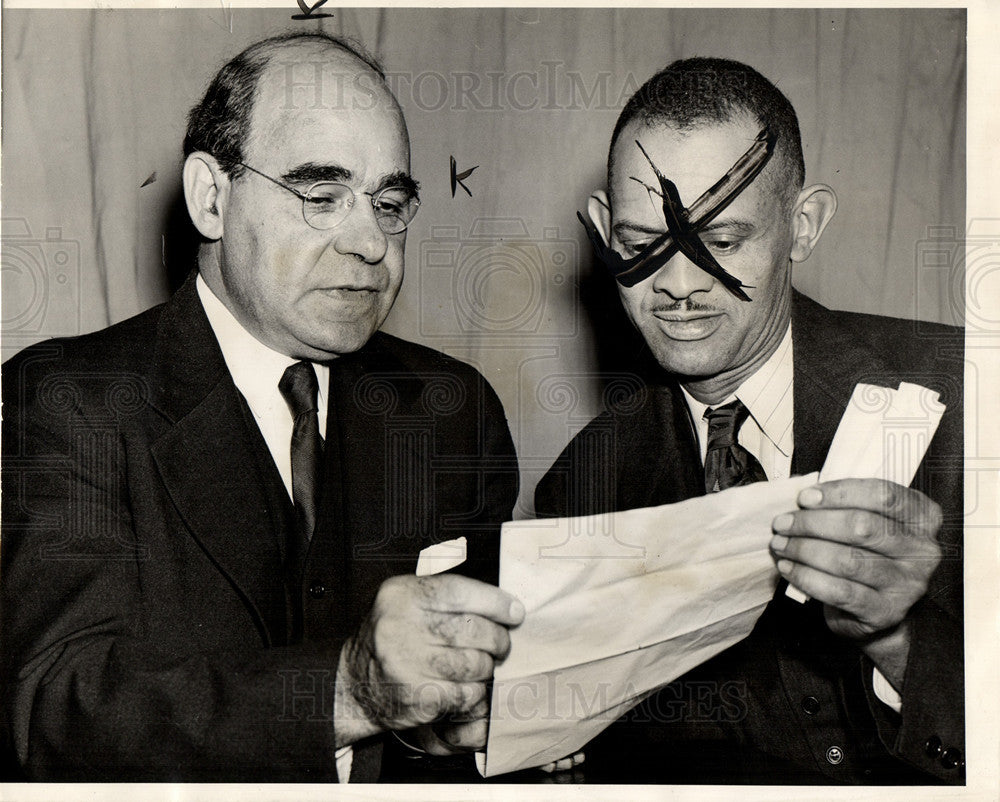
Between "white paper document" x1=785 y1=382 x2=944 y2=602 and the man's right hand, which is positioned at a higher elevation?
"white paper document" x1=785 y1=382 x2=944 y2=602

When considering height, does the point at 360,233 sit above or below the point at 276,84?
below

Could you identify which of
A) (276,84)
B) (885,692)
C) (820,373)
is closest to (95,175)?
(276,84)

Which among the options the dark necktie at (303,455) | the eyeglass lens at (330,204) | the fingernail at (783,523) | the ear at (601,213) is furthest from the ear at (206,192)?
→ the fingernail at (783,523)

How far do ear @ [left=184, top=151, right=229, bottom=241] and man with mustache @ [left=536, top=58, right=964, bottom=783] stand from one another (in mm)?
523

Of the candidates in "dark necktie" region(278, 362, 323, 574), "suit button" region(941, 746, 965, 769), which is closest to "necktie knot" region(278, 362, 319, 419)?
"dark necktie" region(278, 362, 323, 574)

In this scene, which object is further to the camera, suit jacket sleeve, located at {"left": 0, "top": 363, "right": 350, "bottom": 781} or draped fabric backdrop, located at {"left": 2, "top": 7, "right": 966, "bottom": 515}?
draped fabric backdrop, located at {"left": 2, "top": 7, "right": 966, "bottom": 515}

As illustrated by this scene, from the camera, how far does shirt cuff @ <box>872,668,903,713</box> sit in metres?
1.43

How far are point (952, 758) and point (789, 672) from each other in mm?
281

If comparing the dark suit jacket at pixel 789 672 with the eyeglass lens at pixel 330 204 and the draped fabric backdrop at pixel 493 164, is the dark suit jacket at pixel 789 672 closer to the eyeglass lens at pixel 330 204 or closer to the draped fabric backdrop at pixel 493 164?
the draped fabric backdrop at pixel 493 164

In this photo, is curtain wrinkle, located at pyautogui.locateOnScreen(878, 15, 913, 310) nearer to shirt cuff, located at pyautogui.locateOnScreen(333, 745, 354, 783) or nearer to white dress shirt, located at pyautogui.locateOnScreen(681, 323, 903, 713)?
white dress shirt, located at pyautogui.locateOnScreen(681, 323, 903, 713)

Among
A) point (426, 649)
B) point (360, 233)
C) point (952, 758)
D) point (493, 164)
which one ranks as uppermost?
point (493, 164)

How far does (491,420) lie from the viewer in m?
1.46

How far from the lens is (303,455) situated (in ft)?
4.63

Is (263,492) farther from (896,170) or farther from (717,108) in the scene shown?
(896,170)
